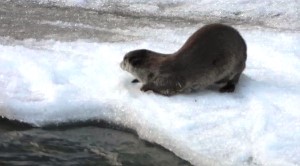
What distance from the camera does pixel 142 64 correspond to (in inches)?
175

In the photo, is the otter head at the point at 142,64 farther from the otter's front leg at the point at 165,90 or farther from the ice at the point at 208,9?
the ice at the point at 208,9

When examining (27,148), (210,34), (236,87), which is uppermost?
(210,34)

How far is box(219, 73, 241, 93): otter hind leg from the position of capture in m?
4.43

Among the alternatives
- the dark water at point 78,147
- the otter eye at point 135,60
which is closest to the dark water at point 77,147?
the dark water at point 78,147

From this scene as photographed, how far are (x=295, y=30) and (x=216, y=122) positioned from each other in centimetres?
240

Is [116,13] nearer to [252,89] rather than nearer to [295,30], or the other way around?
[295,30]

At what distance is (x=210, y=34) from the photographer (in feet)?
14.6

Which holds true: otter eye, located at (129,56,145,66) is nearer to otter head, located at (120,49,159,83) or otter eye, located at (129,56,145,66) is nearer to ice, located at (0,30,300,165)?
otter head, located at (120,49,159,83)

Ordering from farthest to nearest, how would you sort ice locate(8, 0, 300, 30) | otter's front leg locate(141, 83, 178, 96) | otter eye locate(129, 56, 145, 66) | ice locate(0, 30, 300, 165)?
ice locate(8, 0, 300, 30) → otter eye locate(129, 56, 145, 66) → otter's front leg locate(141, 83, 178, 96) → ice locate(0, 30, 300, 165)

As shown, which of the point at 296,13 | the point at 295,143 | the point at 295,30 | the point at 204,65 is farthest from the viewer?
the point at 296,13

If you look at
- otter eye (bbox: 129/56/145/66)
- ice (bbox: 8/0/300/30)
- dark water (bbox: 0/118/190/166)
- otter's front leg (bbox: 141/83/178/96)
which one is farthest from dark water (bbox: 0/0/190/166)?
ice (bbox: 8/0/300/30)

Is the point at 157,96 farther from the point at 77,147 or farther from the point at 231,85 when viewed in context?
the point at 77,147

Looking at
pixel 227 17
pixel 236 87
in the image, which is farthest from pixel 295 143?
pixel 227 17

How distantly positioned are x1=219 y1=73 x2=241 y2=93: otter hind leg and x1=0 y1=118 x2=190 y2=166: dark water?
69cm
